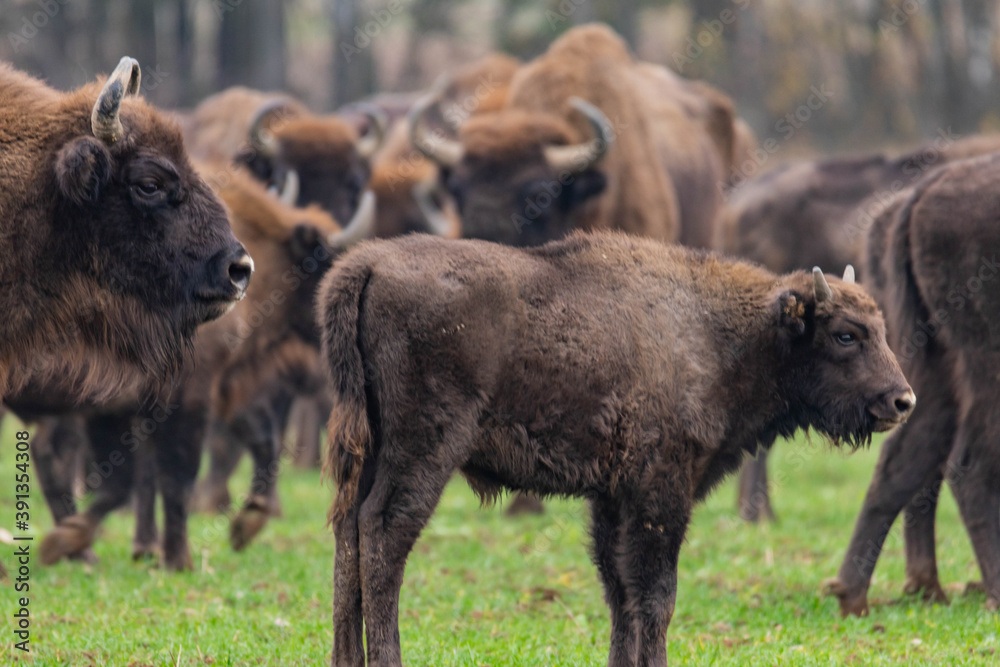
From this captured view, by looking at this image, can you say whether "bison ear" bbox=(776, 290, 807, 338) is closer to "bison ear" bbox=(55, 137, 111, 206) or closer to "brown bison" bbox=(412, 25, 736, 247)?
"bison ear" bbox=(55, 137, 111, 206)

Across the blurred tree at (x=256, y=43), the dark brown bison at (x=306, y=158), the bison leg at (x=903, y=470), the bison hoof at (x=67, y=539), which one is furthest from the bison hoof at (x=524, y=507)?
the blurred tree at (x=256, y=43)

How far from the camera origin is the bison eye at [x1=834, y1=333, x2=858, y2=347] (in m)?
5.61

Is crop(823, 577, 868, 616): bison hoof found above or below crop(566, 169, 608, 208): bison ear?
below

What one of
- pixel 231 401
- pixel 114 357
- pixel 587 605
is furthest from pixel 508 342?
pixel 231 401

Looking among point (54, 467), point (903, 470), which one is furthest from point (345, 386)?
point (54, 467)

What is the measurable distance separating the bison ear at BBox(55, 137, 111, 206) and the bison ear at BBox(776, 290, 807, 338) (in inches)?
122

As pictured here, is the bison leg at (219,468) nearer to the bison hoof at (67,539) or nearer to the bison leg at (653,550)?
the bison hoof at (67,539)

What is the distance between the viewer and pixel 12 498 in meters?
10.8

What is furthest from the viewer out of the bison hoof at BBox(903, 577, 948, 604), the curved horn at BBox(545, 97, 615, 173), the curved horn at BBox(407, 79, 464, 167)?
the curved horn at BBox(407, 79, 464, 167)

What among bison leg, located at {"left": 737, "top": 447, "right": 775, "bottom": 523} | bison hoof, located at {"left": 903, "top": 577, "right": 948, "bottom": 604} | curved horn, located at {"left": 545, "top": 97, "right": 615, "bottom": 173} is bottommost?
bison leg, located at {"left": 737, "top": 447, "right": 775, "bottom": 523}

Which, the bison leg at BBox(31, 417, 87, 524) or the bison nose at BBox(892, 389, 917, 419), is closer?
the bison nose at BBox(892, 389, 917, 419)

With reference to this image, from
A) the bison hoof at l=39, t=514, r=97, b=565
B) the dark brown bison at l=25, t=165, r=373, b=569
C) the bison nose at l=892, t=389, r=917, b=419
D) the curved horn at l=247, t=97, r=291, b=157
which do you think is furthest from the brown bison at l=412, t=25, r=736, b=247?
the bison nose at l=892, t=389, r=917, b=419

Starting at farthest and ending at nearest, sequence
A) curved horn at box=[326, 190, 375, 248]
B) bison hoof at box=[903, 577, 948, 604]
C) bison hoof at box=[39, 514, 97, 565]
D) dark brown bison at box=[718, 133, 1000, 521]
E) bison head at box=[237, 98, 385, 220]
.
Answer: bison head at box=[237, 98, 385, 220], dark brown bison at box=[718, 133, 1000, 521], curved horn at box=[326, 190, 375, 248], bison hoof at box=[39, 514, 97, 565], bison hoof at box=[903, 577, 948, 604]

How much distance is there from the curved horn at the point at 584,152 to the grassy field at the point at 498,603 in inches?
120
